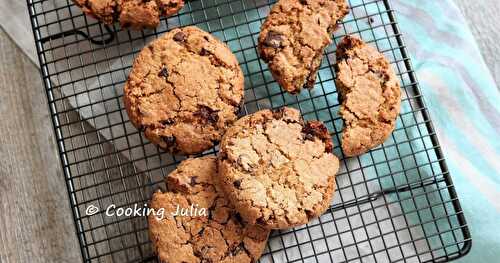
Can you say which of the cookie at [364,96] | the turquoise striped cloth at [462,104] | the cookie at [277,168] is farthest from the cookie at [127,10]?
the turquoise striped cloth at [462,104]

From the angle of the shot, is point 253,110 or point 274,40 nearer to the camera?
point 274,40

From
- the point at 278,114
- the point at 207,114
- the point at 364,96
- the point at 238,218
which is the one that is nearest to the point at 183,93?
the point at 207,114

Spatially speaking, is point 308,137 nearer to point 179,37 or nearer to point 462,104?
point 179,37

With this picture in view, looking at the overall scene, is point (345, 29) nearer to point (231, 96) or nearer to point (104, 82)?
point (231, 96)

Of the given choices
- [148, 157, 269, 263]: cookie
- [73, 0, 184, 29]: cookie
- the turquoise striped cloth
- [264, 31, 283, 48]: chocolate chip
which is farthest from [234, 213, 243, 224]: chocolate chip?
the turquoise striped cloth

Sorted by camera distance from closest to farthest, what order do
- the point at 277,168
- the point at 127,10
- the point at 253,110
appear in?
1. the point at 277,168
2. the point at 127,10
3. the point at 253,110

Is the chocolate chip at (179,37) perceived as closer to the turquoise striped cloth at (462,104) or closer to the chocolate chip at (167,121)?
the chocolate chip at (167,121)
